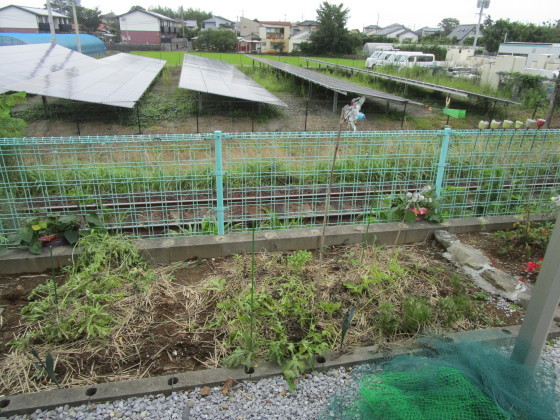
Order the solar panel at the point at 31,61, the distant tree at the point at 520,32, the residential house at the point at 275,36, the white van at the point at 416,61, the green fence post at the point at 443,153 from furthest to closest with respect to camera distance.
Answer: the residential house at the point at 275,36 < the distant tree at the point at 520,32 < the white van at the point at 416,61 < the solar panel at the point at 31,61 < the green fence post at the point at 443,153

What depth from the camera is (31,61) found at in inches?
656

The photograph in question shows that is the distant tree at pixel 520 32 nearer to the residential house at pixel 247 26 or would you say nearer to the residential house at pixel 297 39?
the residential house at pixel 297 39

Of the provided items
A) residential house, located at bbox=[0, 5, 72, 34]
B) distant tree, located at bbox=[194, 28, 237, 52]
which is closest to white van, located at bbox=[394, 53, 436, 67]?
distant tree, located at bbox=[194, 28, 237, 52]

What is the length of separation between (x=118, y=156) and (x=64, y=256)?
389 cm

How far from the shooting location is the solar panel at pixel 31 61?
12.8m

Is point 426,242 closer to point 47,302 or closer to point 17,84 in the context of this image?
point 47,302

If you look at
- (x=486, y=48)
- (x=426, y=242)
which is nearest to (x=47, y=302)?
(x=426, y=242)

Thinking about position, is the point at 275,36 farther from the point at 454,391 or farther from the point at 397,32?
the point at 454,391

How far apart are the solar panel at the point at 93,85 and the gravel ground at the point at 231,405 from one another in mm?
10561

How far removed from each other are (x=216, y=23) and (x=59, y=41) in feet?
181

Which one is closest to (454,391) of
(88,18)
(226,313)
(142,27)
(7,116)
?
(226,313)

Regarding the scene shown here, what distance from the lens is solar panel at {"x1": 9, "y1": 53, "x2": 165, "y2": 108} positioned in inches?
454

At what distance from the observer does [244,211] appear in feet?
16.0

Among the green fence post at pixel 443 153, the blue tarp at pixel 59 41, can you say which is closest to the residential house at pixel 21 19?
the blue tarp at pixel 59 41
